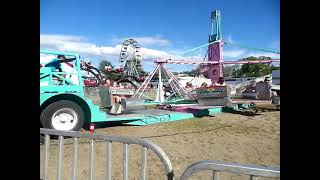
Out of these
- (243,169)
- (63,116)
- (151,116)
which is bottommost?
(151,116)

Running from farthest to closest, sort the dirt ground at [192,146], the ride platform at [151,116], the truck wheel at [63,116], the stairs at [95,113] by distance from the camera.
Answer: the ride platform at [151,116], the stairs at [95,113], the truck wheel at [63,116], the dirt ground at [192,146]

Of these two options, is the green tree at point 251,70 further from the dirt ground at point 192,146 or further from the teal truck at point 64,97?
the teal truck at point 64,97

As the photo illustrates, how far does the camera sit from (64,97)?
7.16 m

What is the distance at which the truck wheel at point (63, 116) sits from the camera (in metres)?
6.71

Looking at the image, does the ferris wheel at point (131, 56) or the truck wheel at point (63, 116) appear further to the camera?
the ferris wheel at point (131, 56)

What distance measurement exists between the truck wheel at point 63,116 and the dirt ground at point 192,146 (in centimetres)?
74

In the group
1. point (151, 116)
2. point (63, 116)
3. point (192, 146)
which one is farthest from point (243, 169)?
point (151, 116)

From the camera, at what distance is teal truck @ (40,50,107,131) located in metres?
6.80

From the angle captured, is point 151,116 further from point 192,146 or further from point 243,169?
point 243,169

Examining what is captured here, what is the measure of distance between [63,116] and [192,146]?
2.75 meters

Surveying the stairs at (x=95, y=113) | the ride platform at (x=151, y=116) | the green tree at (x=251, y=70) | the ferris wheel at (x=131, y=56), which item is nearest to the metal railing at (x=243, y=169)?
the stairs at (x=95, y=113)

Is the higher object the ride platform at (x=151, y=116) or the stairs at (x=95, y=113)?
the stairs at (x=95, y=113)
